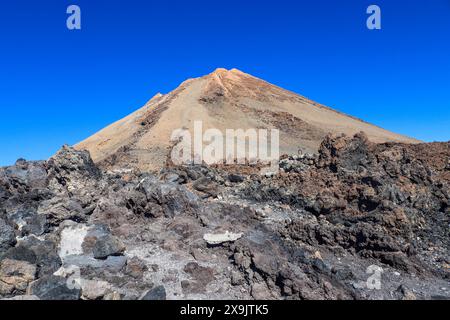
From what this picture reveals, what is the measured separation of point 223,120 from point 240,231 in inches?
1305

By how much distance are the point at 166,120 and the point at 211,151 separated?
12483 mm

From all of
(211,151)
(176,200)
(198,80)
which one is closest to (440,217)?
(176,200)

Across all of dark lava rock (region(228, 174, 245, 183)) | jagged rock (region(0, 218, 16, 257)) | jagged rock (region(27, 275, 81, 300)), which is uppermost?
dark lava rock (region(228, 174, 245, 183))

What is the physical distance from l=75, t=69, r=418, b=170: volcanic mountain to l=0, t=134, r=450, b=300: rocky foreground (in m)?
17.6

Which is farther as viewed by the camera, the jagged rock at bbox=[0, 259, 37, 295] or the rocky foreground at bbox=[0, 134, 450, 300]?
the rocky foreground at bbox=[0, 134, 450, 300]

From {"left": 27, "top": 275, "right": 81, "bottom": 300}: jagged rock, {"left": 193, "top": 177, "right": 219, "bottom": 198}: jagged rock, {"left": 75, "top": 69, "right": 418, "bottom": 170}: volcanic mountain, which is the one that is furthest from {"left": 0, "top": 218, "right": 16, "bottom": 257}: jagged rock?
{"left": 75, "top": 69, "right": 418, "bottom": 170}: volcanic mountain

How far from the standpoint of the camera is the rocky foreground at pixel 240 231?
23.6 feet

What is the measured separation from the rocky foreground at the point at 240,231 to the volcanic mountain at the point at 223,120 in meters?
17.6

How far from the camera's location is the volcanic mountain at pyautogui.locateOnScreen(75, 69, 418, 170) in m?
35.5

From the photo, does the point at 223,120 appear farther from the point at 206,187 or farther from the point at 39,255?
the point at 39,255

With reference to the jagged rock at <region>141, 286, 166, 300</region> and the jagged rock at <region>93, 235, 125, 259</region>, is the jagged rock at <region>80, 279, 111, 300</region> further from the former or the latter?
the jagged rock at <region>93, 235, 125, 259</region>

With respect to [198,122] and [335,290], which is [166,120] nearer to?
[198,122]

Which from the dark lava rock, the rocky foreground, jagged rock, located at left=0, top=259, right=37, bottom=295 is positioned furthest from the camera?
the dark lava rock

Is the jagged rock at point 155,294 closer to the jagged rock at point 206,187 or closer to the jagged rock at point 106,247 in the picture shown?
the jagged rock at point 106,247
